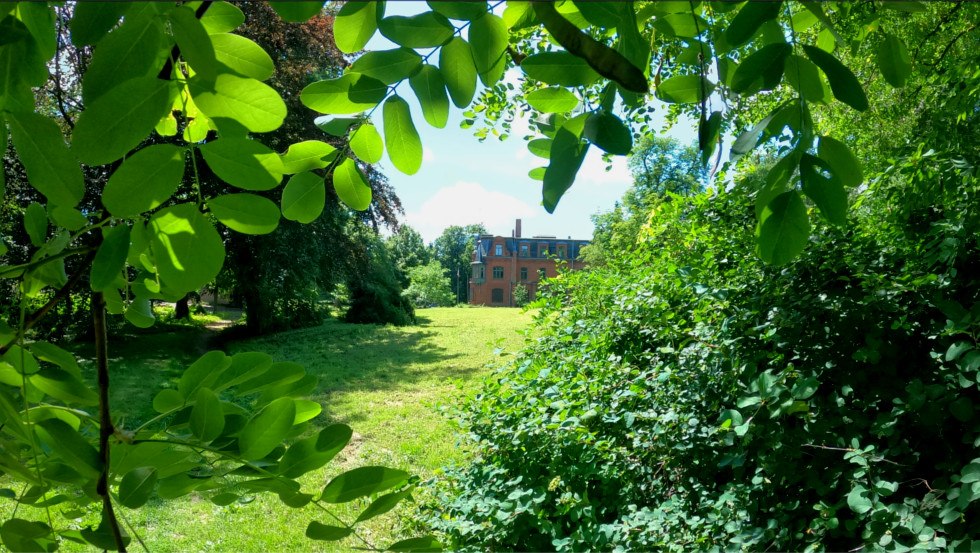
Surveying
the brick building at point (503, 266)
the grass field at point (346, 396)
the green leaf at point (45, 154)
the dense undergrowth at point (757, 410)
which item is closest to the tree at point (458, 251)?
the brick building at point (503, 266)

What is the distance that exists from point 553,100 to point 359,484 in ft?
1.68

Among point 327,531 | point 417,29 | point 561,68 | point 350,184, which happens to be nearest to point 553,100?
point 561,68

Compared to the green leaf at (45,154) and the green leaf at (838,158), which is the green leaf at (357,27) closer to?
the green leaf at (45,154)

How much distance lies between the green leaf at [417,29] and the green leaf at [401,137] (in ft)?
0.33

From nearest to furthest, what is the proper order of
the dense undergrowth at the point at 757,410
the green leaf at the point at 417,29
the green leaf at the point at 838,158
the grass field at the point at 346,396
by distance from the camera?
the green leaf at the point at 417,29
the green leaf at the point at 838,158
the dense undergrowth at the point at 757,410
the grass field at the point at 346,396

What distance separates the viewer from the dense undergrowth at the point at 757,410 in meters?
2.17

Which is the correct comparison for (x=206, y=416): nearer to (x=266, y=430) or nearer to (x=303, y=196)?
(x=266, y=430)

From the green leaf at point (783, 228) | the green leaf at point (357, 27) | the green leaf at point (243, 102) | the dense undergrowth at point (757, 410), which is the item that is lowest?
the dense undergrowth at point (757, 410)

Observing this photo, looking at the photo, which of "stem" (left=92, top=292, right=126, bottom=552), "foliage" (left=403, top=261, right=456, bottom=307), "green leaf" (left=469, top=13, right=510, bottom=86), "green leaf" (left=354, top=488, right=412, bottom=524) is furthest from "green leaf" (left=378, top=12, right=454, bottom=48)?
"foliage" (left=403, top=261, right=456, bottom=307)

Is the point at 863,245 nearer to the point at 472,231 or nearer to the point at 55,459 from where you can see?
the point at 55,459

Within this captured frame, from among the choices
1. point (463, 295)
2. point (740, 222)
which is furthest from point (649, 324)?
point (463, 295)

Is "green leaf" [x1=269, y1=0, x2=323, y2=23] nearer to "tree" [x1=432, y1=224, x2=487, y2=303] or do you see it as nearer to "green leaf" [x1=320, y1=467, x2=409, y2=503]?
"green leaf" [x1=320, y1=467, x2=409, y2=503]

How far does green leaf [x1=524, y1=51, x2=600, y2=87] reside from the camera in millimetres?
699

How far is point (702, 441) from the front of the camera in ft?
8.87
